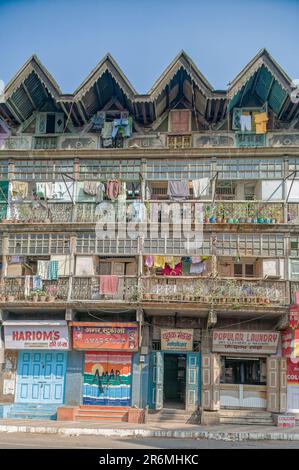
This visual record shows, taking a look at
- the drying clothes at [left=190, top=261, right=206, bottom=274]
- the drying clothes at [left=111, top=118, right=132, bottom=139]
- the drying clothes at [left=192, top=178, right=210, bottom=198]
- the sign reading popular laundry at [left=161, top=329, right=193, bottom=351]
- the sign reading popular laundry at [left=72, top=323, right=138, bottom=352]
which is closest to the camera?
the sign reading popular laundry at [left=72, top=323, right=138, bottom=352]

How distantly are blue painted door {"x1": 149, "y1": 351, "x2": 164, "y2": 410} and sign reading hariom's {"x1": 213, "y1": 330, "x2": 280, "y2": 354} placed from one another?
2386mm

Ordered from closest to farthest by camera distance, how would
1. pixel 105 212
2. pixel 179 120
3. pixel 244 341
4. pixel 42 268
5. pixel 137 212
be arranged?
pixel 244 341 → pixel 42 268 → pixel 137 212 → pixel 105 212 → pixel 179 120

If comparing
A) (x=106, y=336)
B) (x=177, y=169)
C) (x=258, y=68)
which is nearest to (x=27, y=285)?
(x=106, y=336)

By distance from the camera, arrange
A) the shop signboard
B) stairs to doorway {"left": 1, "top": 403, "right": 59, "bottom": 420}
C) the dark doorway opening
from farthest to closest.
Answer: the dark doorway opening, the shop signboard, stairs to doorway {"left": 1, "top": 403, "right": 59, "bottom": 420}

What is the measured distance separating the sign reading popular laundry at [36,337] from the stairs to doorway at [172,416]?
4.54 meters

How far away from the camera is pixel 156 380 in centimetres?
2167

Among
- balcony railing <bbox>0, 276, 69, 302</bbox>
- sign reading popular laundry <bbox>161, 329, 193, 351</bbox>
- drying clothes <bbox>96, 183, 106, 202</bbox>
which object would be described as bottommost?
sign reading popular laundry <bbox>161, 329, 193, 351</bbox>

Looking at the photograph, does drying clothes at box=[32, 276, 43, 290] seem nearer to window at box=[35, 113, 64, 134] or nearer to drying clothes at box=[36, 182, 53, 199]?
drying clothes at box=[36, 182, 53, 199]

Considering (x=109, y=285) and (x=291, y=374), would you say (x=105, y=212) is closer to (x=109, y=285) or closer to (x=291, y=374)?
(x=109, y=285)

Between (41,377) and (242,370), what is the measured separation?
8703 mm

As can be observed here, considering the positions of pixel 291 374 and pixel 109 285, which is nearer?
pixel 291 374

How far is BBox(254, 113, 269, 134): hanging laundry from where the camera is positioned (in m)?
23.6

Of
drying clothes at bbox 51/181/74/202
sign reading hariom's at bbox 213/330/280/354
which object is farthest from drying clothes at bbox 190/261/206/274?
drying clothes at bbox 51/181/74/202

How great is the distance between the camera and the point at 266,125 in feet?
78.3
